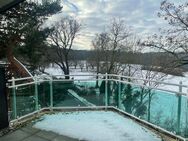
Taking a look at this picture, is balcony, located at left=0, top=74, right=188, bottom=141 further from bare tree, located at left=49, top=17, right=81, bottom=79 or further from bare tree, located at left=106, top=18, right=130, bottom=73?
bare tree, located at left=49, top=17, right=81, bottom=79

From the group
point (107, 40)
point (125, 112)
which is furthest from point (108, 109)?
point (107, 40)

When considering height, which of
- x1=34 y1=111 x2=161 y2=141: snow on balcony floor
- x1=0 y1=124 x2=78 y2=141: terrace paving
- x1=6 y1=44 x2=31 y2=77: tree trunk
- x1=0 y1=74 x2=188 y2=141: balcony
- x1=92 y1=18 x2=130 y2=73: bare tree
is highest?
x1=92 y1=18 x2=130 y2=73: bare tree

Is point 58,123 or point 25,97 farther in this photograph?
point 25,97

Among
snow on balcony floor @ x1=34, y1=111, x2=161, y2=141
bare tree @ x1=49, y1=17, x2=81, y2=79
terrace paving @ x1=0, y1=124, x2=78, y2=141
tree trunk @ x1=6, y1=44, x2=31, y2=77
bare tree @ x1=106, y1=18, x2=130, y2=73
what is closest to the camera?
terrace paving @ x1=0, y1=124, x2=78, y2=141

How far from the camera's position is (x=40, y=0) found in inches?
474

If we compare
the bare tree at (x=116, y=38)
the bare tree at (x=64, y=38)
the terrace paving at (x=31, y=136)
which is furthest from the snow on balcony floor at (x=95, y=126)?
the bare tree at (x=64, y=38)

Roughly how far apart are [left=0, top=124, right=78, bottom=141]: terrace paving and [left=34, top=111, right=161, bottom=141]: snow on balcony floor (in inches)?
5.4

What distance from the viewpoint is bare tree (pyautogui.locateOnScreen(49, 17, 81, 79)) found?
23.2 metres

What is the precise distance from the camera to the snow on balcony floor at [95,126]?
3.63 metres

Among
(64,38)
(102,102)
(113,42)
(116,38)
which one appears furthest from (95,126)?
(64,38)

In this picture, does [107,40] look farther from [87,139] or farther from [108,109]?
[87,139]

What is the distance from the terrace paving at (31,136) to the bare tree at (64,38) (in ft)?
63.7

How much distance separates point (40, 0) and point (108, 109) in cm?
879

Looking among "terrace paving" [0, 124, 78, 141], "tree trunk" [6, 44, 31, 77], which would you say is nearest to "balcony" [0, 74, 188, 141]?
"terrace paving" [0, 124, 78, 141]
